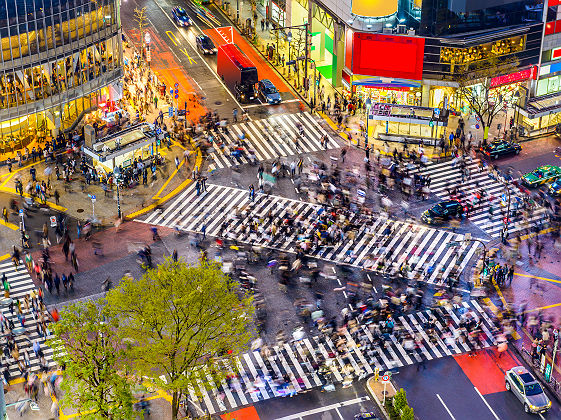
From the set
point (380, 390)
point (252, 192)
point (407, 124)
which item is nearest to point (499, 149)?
point (407, 124)

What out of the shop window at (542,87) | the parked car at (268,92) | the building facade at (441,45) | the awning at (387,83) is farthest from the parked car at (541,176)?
the parked car at (268,92)

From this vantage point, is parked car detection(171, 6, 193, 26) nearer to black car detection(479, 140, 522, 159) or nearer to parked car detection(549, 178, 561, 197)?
black car detection(479, 140, 522, 159)

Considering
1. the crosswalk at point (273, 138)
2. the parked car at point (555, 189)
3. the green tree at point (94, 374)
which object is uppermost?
the green tree at point (94, 374)

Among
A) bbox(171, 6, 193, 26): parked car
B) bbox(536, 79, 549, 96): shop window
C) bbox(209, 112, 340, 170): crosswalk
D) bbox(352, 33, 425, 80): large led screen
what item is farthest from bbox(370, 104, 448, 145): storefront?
bbox(171, 6, 193, 26): parked car

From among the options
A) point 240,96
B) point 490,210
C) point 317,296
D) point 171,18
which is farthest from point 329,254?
point 171,18

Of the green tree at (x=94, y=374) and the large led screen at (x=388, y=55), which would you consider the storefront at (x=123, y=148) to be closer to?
the large led screen at (x=388, y=55)

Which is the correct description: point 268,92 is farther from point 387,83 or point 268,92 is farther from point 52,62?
point 52,62

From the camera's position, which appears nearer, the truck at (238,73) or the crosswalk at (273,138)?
the crosswalk at (273,138)
